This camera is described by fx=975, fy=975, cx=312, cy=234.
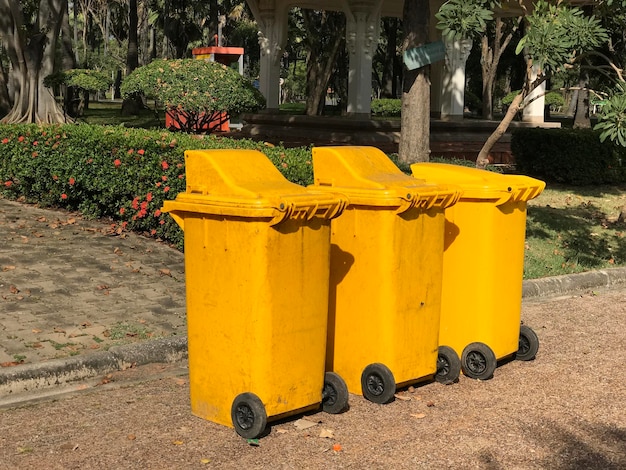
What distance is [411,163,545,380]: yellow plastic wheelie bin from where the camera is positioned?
6559 mm

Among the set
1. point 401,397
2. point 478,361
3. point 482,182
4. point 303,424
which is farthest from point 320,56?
point 303,424

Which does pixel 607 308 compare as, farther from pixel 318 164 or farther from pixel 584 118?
pixel 584 118

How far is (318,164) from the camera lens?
20.3ft

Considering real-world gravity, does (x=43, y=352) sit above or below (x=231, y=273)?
below

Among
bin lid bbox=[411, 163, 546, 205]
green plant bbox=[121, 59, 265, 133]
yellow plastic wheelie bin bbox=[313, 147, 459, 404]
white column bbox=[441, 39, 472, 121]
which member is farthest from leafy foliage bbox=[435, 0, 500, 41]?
white column bbox=[441, 39, 472, 121]

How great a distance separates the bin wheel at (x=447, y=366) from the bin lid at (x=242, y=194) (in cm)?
152

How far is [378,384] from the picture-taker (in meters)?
5.88

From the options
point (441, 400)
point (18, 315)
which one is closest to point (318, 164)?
point (441, 400)

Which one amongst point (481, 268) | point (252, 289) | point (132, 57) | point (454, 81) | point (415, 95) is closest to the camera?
point (252, 289)

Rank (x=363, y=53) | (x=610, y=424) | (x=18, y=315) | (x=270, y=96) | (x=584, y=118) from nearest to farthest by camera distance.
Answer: (x=610, y=424)
(x=18, y=315)
(x=363, y=53)
(x=270, y=96)
(x=584, y=118)

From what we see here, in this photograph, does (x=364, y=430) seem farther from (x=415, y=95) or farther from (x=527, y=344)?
(x=415, y=95)

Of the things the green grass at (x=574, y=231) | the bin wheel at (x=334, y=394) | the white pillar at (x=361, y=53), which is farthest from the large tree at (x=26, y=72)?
the bin wheel at (x=334, y=394)

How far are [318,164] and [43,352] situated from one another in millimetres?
2210

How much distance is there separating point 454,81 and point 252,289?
1791 centimetres
